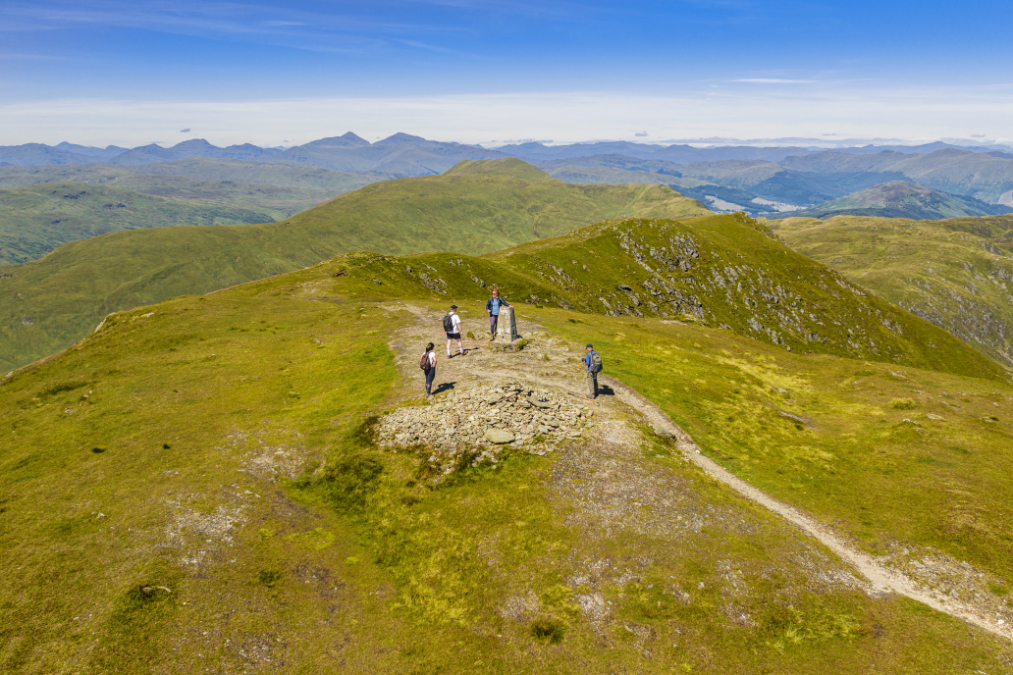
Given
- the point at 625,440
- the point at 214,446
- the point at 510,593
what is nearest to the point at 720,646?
the point at 510,593

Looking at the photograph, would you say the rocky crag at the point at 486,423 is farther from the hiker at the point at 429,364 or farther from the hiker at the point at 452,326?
the hiker at the point at 452,326

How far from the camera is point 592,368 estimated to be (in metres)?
35.7

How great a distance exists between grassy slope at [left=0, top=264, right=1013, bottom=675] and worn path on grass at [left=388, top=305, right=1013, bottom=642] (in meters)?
1.68

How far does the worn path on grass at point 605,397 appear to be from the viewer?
2273 centimetres

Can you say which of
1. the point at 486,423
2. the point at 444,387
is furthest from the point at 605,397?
the point at 444,387

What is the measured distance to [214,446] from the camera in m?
30.8

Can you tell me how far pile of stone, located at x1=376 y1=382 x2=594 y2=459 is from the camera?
99.9 feet

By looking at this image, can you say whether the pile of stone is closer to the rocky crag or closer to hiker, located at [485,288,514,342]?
the rocky crag

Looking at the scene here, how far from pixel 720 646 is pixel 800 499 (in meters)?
15.5

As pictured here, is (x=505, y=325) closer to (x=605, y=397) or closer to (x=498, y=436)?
(x=605, y=397)

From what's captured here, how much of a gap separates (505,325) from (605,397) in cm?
1319

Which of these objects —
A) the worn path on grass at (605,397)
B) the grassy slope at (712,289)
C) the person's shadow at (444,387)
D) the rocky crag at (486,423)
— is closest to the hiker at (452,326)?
the worn path on grass at (605,397)

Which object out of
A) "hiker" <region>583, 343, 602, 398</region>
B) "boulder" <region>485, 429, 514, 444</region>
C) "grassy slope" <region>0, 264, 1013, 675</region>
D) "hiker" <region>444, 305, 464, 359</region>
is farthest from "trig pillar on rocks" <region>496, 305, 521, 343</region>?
"boulder" <region>485, 429, 514, 444</region>

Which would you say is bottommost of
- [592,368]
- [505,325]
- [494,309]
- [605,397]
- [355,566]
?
[355,566]
